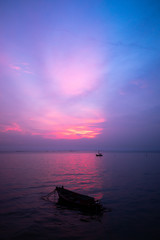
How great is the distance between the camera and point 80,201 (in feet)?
68.1

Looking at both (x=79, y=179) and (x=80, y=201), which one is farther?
(x=79, y=179)

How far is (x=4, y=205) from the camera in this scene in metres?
22.1

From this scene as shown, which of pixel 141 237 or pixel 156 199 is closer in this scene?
pixel 141 237

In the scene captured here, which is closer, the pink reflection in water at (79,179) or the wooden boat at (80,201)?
the wooden boat at (80,201)

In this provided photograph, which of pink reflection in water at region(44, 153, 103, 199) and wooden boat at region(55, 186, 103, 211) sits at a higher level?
wooden boat at region(55, 186, 103, 211)

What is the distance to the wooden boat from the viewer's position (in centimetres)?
1917

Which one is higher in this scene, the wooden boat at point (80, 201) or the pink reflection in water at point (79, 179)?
the wooden boat at point (80, 201)

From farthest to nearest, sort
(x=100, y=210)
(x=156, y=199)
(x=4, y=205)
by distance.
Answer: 1. (x=156, y=199)
2. (x=4, y=205)
3. (x=100, y=210)

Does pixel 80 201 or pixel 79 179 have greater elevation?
pixel 80 201

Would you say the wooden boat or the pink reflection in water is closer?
the wooden boat

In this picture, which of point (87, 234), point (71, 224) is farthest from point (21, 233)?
point (87, 234)

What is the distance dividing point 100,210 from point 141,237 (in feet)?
18.1

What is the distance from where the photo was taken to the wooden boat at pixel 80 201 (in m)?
19.2

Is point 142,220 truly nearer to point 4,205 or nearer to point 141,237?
point 141,237
